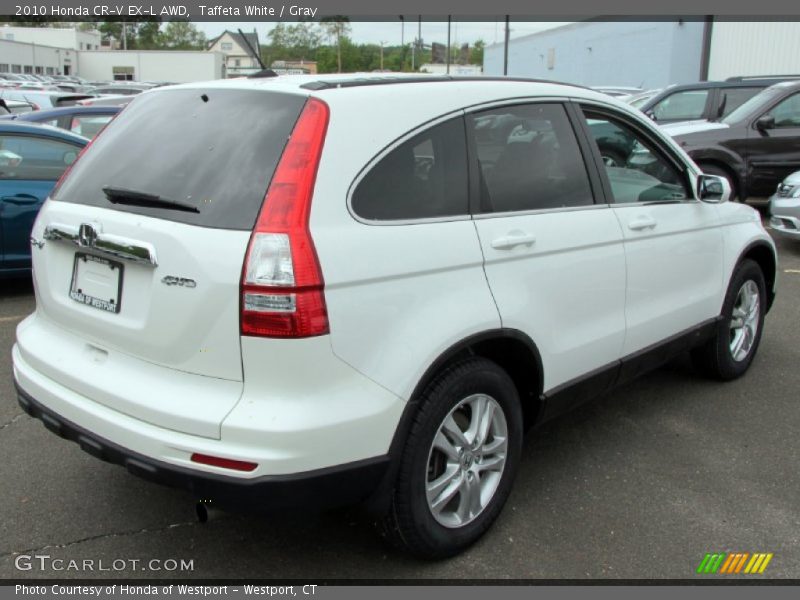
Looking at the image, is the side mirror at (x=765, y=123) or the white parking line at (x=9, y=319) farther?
the side mirror at (x=765, y=123)

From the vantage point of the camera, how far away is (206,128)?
2.73m

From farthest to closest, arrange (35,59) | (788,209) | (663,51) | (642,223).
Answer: (35,59), (663,51), (788,209), (642,223)

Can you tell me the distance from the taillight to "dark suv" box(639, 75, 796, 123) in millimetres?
11098

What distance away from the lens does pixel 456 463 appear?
2863mm

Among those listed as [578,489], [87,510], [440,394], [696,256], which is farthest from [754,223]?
[87,510]

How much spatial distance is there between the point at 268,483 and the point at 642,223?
7.36ft

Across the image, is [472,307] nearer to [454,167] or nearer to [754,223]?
[454,167]

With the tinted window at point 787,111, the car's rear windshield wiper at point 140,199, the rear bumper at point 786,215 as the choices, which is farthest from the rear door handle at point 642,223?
the tinted window at point 787,111

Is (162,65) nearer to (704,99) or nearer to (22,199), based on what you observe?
(704,99)

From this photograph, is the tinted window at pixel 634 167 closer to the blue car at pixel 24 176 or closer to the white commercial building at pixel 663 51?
the blue car at pixel 24 176

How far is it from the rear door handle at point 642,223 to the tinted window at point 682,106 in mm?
9478

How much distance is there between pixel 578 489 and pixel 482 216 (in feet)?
4.63

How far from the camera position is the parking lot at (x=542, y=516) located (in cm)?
290

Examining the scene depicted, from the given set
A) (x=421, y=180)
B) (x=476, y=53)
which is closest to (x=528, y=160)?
(x=421, y=180)
